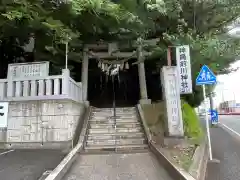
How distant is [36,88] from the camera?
9258 mm

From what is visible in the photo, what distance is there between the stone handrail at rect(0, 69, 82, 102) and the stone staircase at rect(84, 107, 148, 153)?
1.76 m

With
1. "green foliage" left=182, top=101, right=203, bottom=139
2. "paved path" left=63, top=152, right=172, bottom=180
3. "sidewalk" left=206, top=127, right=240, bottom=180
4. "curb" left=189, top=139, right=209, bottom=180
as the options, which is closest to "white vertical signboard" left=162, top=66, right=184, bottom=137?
"curb" left=189, top=139, right=209, bottom=180

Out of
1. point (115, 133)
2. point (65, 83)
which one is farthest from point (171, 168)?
point (65, 83)

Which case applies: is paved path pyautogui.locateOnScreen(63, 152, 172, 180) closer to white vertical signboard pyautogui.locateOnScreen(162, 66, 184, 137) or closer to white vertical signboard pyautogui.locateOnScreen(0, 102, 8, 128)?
white vertical signboard pyautogui.locateOnScreen(162, 66, 184, 137)

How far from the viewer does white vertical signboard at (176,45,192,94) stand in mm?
9508

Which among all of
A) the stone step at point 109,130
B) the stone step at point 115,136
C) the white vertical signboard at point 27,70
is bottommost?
the stone step at point 115,136

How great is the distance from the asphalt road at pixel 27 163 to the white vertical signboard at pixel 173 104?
12.9 ft

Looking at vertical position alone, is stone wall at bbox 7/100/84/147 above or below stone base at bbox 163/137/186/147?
above

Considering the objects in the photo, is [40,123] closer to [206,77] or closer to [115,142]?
[115,142]

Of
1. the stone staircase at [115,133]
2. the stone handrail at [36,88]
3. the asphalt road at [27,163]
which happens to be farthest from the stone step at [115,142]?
the stone handrail at [36,88]

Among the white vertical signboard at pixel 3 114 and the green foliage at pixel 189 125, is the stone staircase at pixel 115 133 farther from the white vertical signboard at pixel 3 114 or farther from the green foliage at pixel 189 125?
the white vertical signboard at pixel 3 114

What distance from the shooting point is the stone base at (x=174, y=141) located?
8.52 metres

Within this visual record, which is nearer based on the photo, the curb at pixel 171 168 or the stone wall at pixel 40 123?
the curb at pixel 171 168

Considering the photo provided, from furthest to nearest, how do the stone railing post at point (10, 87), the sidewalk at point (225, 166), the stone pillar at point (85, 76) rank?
the stone pillar at point (85, 76) < the stone railing post at point (10, 87) < the sidewalk at point (225, 166)
